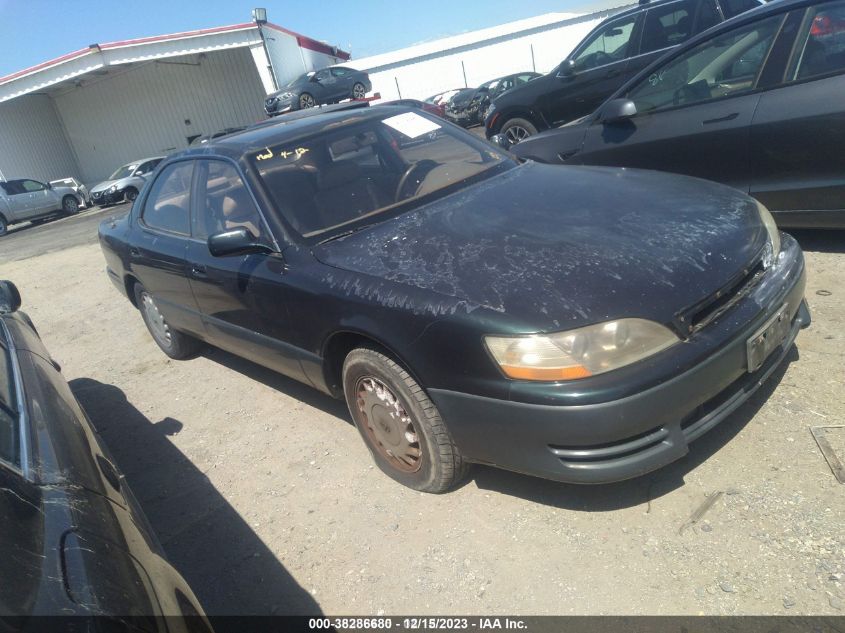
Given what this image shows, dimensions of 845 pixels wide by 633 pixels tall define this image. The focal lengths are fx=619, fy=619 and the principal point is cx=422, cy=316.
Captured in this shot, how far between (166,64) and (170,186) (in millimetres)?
25071

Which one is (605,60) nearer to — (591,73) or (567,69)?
(591,73)

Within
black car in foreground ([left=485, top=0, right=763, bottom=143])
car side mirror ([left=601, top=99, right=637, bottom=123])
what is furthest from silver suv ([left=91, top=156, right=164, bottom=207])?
car side mirror ([left=601, top=99, right=637, bottom=123])

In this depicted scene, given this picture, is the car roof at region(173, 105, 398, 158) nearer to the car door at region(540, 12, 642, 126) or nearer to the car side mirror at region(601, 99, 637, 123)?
the car side mirror at region(601, 99, 637, 123)

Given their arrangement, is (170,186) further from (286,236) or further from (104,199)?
(104,199)

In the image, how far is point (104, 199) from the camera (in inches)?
798

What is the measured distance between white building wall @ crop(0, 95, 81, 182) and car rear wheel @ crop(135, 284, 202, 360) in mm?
24846

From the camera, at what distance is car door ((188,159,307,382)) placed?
3.06 metres

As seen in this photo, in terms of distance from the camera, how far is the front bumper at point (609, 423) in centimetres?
208

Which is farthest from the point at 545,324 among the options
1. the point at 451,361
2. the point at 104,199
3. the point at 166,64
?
the point at 166,64

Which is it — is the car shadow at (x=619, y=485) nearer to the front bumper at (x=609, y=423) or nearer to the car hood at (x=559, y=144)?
the front bumper at (x=609, y=423)

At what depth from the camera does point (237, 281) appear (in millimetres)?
3271

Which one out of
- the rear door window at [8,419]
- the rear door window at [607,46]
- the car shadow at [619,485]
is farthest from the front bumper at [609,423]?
the rear door window at [607,46]

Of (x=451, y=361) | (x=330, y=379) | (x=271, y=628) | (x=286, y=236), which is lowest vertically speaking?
(x=271, y=628)

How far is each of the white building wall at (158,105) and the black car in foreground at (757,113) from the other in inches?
915
